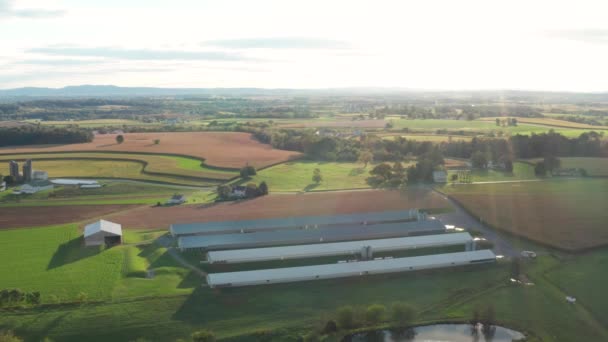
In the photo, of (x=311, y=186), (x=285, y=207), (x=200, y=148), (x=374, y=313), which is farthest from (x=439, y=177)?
(x=200, y=148)

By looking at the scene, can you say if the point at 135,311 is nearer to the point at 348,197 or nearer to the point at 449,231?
the point at 449,231

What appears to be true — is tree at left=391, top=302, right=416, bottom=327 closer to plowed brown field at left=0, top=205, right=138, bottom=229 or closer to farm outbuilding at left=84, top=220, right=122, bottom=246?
farm outbuilding at left=84, top=220, right=122, bottom=246

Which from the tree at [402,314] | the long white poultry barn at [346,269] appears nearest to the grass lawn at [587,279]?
the long white poultry barn at [346,269]

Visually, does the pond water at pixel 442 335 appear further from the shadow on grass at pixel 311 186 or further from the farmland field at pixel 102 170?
the farmland field at pixel 102 170

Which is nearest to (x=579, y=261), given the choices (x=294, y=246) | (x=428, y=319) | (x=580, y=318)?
(x=580, y=318)

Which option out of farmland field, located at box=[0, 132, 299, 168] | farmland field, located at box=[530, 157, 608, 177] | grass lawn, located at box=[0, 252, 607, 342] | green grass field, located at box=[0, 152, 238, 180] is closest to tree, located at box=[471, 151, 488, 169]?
farmland field, located at box=[530, 157, 608, 177]

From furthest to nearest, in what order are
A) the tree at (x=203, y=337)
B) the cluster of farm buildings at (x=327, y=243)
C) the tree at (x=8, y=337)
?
the cluster of farm buildings at (x=327, y=243) < the tree at (x=203, y=337) < the tree at (x=8, y=337)
